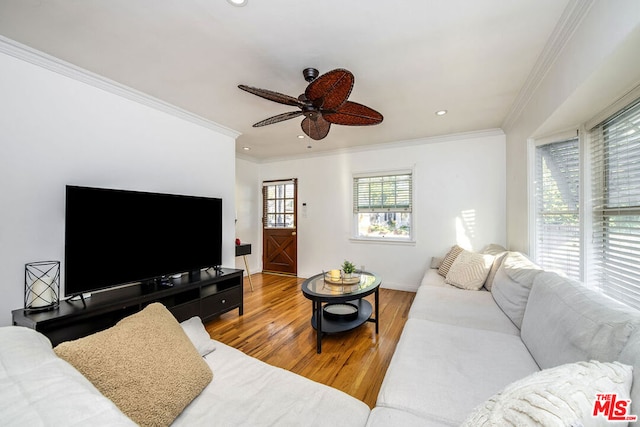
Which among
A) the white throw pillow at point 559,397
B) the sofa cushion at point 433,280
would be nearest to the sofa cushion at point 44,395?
the white throw pillow at point 559,397

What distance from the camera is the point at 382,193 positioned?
14.6 feet

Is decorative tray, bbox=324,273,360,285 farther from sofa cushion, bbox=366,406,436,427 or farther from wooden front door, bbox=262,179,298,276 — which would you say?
wooden front door, bbox=262,179,298,276

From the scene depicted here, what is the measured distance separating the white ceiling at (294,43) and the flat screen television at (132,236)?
3.56 ft

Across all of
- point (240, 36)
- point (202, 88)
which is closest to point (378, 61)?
point (240, 36)

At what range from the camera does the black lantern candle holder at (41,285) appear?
6.19 ft

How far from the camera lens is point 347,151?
15.3ft

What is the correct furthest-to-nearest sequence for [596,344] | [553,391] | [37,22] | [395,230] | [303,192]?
[303,192] < [395,230] < [37,22] < [596,344] < [553,391]

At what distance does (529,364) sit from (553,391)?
1.03 meters

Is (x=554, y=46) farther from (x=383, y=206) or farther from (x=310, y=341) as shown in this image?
(x=310, y=341)

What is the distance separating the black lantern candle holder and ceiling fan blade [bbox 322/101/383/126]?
2520 millimetres

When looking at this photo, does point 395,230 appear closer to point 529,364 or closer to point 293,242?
point 293,242

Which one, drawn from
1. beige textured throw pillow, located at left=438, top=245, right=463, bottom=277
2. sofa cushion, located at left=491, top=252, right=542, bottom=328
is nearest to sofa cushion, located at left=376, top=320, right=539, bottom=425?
sofa cushion, located at left=491, top=252, right=542, bottom=328

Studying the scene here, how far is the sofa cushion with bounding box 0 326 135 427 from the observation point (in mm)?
509

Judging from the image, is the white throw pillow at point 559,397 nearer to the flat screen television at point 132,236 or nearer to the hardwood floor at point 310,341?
the hardwood floor at point 310,341
